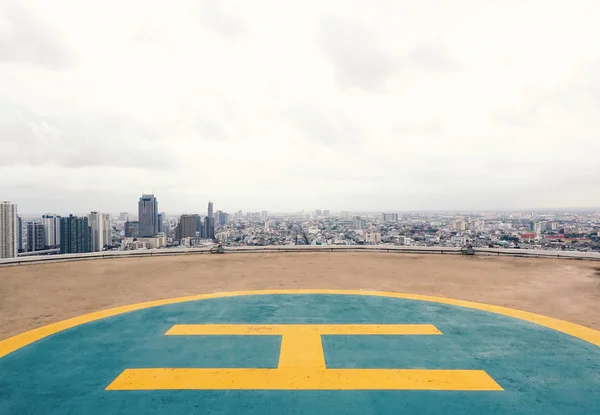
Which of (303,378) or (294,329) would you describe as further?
(294,329)

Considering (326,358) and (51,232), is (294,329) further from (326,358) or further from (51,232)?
(51,232)

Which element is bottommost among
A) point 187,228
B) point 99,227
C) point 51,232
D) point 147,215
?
point 51,232

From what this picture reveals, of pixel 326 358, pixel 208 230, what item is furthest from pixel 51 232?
pixel 326 358

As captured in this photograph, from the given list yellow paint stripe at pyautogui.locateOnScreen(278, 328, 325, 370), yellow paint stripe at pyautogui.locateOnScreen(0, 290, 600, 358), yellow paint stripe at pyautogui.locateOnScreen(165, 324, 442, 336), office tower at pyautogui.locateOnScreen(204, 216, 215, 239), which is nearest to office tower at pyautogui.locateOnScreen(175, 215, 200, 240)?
office tower at pyautogui.locateOnScreen(204, 216, 215, 239)

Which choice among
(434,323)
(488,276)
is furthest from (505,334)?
(488,276)

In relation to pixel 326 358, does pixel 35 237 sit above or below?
below

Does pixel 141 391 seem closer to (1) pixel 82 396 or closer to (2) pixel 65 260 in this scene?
(1) pixel 82 396
